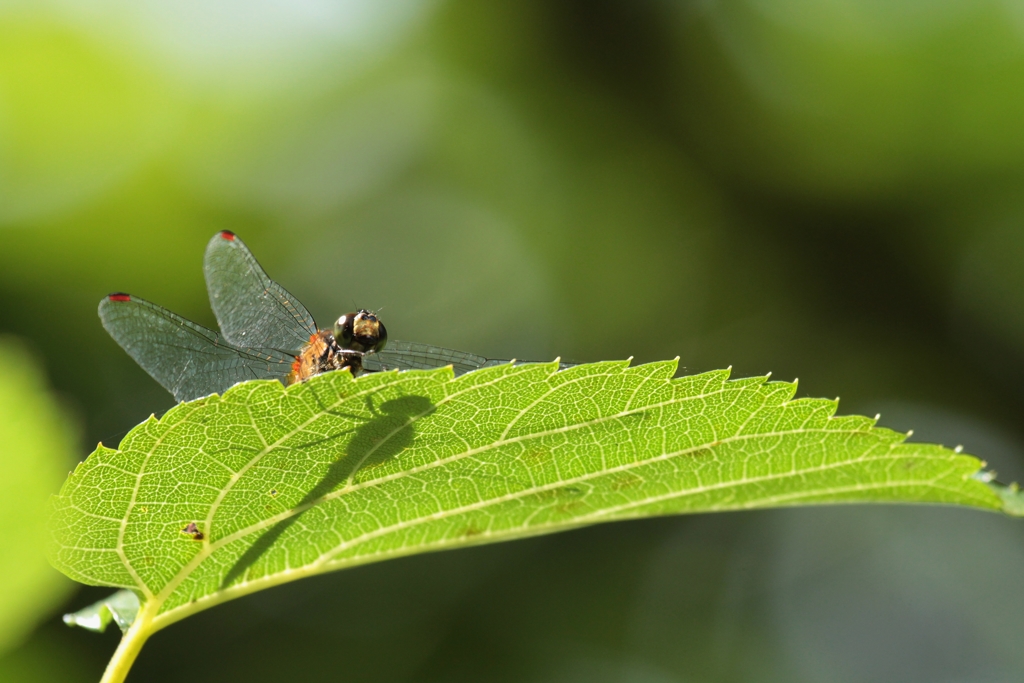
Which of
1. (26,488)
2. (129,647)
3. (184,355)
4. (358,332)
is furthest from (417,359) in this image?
(129,647)

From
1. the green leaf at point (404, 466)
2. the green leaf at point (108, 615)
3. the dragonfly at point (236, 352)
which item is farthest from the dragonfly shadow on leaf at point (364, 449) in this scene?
the dragonfly at point (236, 352)

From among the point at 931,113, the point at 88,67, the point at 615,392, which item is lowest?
the point at 615,392

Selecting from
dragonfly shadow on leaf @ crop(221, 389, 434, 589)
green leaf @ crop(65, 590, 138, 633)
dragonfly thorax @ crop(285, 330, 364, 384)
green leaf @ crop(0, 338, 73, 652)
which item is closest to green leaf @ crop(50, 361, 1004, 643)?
dragonfly shadow on leaf @ crop(221, 389, 434, 589)

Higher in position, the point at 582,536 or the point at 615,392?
the point at 615,392

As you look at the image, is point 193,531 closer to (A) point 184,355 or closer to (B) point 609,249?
(A) point 184,355

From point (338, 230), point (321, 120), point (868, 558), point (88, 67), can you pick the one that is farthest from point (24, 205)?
point (868, 558)

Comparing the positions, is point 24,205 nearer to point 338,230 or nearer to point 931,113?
point 338,230
